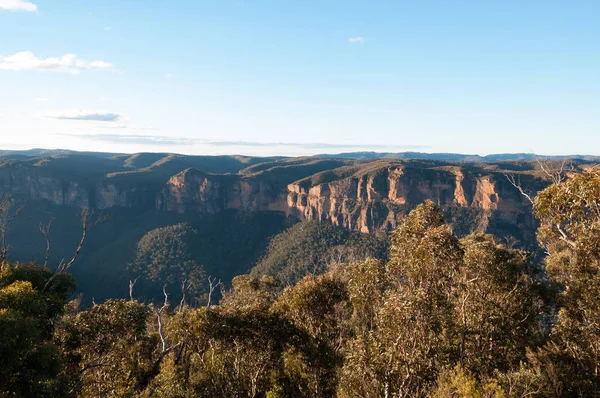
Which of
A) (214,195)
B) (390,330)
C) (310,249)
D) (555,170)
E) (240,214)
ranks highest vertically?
(555,170)

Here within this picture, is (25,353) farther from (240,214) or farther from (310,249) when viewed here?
(240,214)

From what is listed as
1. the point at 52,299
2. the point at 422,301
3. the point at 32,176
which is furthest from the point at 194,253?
the point at 422,301

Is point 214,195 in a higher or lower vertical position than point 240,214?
higher

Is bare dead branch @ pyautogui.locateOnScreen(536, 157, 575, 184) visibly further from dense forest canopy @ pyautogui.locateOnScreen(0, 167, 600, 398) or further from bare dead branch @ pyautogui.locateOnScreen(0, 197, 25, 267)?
bare dead branch @ pyautogui.locateOnScreen(0, 197, 25, 267)

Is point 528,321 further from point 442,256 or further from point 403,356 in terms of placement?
point 403,356

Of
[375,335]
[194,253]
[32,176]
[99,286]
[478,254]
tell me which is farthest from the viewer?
[32,176]

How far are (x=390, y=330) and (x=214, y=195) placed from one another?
157441 mm

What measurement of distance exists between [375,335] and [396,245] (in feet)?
16.4

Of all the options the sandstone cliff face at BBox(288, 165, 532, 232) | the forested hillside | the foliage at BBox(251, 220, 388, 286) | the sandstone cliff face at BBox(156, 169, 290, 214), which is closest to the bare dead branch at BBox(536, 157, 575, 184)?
the foliage at BBox(251, 220, 388, 286)

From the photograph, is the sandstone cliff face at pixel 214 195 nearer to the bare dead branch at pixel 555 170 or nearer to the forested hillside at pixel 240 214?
the forested hillside at pixel 240 214

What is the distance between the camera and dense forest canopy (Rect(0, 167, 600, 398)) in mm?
12766

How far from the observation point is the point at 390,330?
1238cm

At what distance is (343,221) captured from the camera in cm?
13912

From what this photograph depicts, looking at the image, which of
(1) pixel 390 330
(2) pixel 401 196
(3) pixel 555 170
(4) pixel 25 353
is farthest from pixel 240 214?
(1) pixel 390 330
